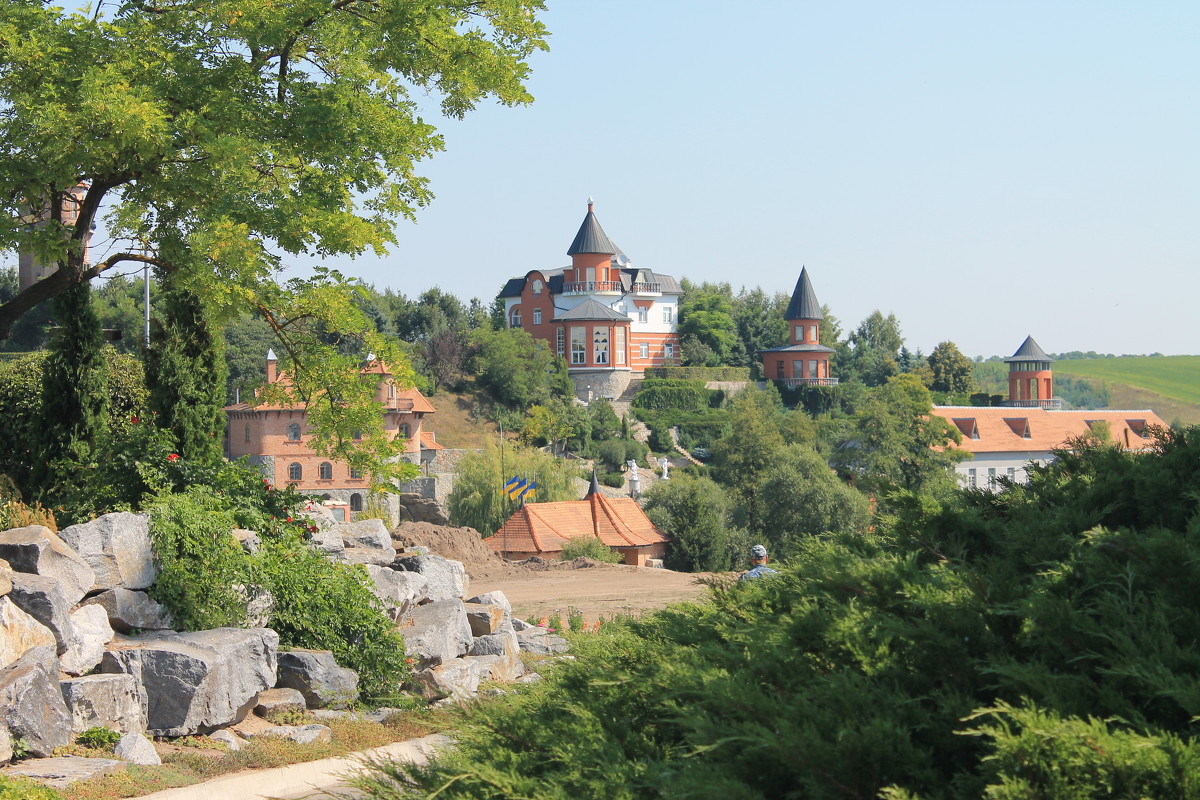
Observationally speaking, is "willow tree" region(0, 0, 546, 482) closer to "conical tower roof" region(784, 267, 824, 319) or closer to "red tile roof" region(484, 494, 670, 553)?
"red tile roof" region(484, 494, 670, 553)

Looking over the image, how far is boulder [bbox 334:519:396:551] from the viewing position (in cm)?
1425

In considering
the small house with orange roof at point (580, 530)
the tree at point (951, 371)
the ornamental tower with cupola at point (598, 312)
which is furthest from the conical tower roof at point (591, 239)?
the small house with orange roof at point (580, 530)

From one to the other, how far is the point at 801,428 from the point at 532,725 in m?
62.2

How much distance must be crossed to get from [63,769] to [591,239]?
78503mm

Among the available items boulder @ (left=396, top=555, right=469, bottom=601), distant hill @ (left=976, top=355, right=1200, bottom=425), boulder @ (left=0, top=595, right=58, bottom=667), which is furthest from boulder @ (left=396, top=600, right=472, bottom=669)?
distant hill @ (left=976, top=355, right=1200, bottom=425)

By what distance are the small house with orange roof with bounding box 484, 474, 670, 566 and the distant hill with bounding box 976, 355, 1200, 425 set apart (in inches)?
3638

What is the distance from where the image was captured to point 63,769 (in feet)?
24.3

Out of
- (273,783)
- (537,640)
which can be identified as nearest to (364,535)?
(537,640)

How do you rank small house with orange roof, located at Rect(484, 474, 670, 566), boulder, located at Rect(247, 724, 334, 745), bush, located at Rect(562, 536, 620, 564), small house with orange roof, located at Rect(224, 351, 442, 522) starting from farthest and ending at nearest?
small house with orange roof, located at Rect(224, 351, 442, 522), small house with orange roof, located at Rect(484, 474, 670, 566), bush, located at Rect(562, 536, 620, 564), boulder, located at Rect(247, 724, 334, 745)

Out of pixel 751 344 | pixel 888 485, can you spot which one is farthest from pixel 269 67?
pixel 751 344

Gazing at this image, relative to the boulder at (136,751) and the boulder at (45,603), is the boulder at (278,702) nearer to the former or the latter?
the boulder at (136,751)

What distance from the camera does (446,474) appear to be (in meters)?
57.3

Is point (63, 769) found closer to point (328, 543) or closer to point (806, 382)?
point (328, 543)

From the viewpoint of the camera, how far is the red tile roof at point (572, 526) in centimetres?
3572
